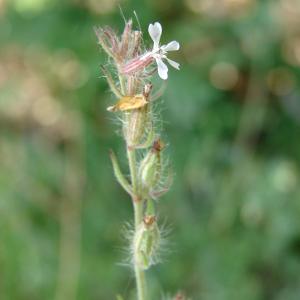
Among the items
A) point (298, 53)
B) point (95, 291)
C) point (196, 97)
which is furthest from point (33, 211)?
point (298, 53)

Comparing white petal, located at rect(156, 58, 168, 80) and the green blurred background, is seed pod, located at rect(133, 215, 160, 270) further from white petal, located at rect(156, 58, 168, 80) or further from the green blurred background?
the green blurred background

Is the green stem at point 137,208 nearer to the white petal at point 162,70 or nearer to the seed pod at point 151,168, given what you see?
the seed pod at point 151,168

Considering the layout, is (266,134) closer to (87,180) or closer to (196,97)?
(196,97)

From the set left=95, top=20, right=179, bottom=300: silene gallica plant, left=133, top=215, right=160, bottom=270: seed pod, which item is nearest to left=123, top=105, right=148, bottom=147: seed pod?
left=95, top=20, right=179, bottom=300: silene gallica plant

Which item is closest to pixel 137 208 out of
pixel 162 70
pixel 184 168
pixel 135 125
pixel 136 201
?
pixel 136 201

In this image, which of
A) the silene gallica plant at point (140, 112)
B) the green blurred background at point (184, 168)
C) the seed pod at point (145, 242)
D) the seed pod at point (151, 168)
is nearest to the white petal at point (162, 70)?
the silene gallica plant at point (140, 112)

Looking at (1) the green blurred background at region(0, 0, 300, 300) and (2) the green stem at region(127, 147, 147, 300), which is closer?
(2) the green stem at region(127, 147, 147, 300)
